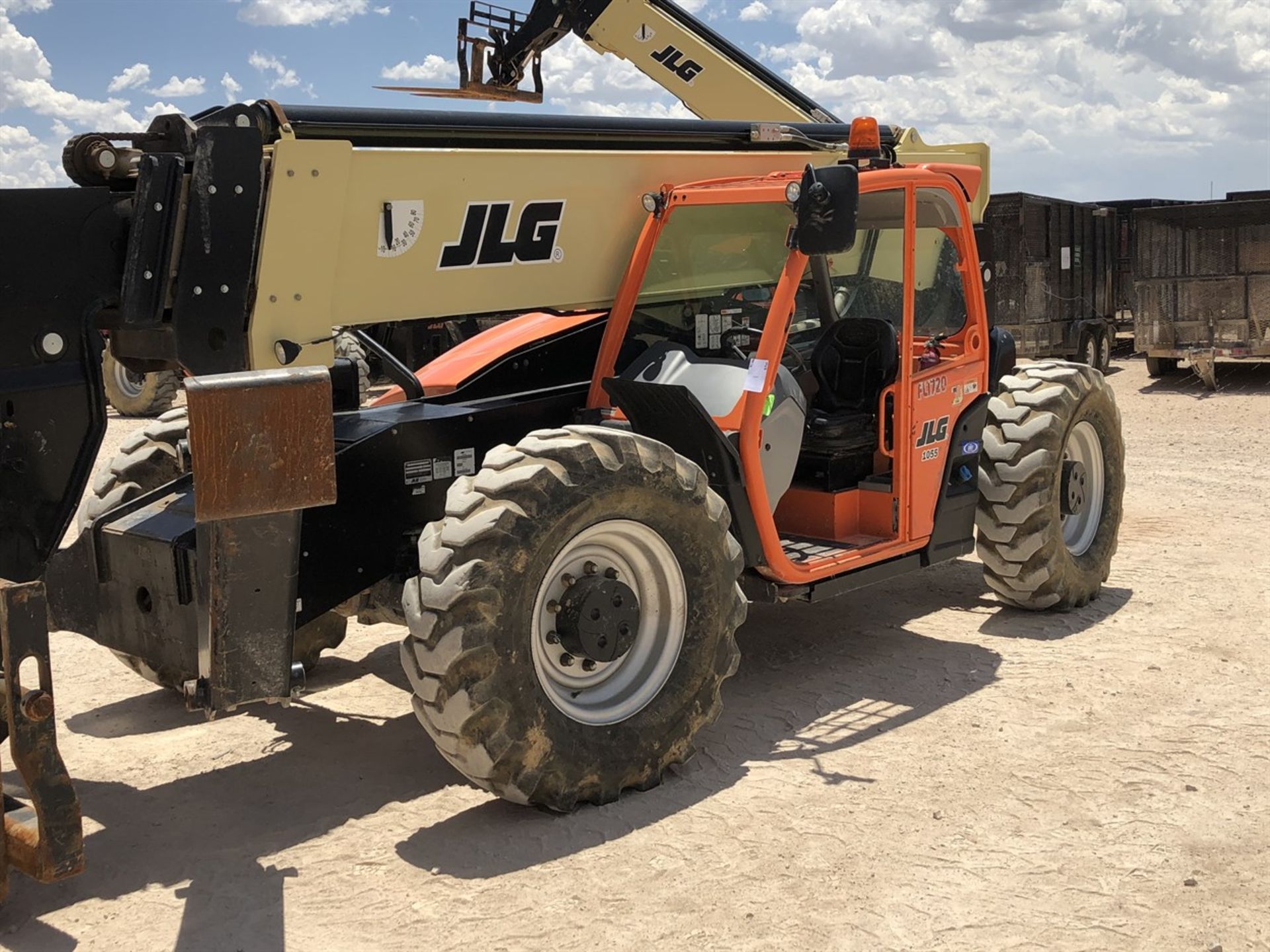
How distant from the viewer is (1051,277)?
62.4 feet

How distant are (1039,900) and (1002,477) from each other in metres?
3.14

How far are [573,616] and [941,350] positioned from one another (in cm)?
288

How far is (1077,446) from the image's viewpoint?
25.0ft

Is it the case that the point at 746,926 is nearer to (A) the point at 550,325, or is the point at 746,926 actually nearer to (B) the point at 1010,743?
(B) the point at 1010,743

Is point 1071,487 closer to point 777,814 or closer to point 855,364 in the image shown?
point 855,364

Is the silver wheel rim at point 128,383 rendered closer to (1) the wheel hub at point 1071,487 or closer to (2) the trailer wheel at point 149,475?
(2) the trailer wheel at point 149,475

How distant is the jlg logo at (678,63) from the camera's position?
415 inches

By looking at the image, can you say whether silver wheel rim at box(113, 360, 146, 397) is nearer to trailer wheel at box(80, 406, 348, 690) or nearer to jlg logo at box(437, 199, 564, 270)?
trailer wheel at box(80, 406, 348, 690)

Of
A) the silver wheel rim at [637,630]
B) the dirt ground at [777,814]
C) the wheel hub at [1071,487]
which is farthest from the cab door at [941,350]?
the silver wheel rim at [637,630]

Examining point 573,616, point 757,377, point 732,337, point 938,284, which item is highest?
point 938,284

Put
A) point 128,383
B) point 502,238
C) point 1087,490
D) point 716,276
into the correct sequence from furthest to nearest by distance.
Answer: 1. point 128,383
2. point 1087,490
3. point 716,276
4. point 502,238

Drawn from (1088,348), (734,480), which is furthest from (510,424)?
(1088,348)

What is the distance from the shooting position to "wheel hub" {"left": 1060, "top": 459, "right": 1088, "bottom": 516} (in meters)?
7.27

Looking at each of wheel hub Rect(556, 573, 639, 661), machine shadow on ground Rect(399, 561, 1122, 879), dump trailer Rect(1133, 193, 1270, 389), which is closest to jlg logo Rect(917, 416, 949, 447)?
machine shadow on ground Rect(399, 561, 1122, 879)
